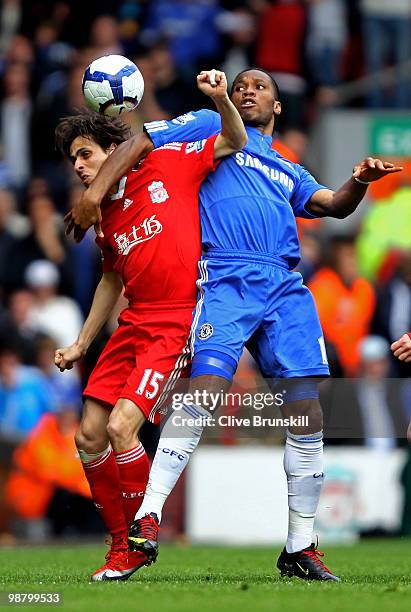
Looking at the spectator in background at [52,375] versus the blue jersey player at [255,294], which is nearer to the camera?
the blue jersey player at [255,294]

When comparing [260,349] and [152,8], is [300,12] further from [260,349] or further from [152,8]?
[260,349]

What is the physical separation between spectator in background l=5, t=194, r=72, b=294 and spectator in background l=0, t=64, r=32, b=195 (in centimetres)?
145

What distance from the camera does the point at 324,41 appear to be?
19.2 metres

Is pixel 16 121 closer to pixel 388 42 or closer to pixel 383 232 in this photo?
pixel 383 232

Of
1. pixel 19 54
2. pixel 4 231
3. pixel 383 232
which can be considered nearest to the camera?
pixel 4 231

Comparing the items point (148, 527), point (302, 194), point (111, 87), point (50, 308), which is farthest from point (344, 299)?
point (148, 527)

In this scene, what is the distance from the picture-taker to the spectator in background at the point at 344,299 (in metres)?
15.9

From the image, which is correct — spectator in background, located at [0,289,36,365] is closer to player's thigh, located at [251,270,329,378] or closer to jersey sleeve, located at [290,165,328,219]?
jersey sleeve, located at [290,165,328,219]

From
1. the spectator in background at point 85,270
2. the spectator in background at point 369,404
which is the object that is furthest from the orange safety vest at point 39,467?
the spectator in background at point 369,404

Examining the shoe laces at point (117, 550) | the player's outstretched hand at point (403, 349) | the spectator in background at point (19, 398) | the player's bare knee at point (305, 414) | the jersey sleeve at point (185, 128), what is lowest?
the spectator in background at point (19, 398)

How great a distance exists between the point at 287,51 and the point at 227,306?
10889mm

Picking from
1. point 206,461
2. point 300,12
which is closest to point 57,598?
point 206,461

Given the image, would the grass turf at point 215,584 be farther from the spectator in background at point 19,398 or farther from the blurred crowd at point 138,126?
the spectator in background at point 19,398

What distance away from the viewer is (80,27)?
19234 mm
